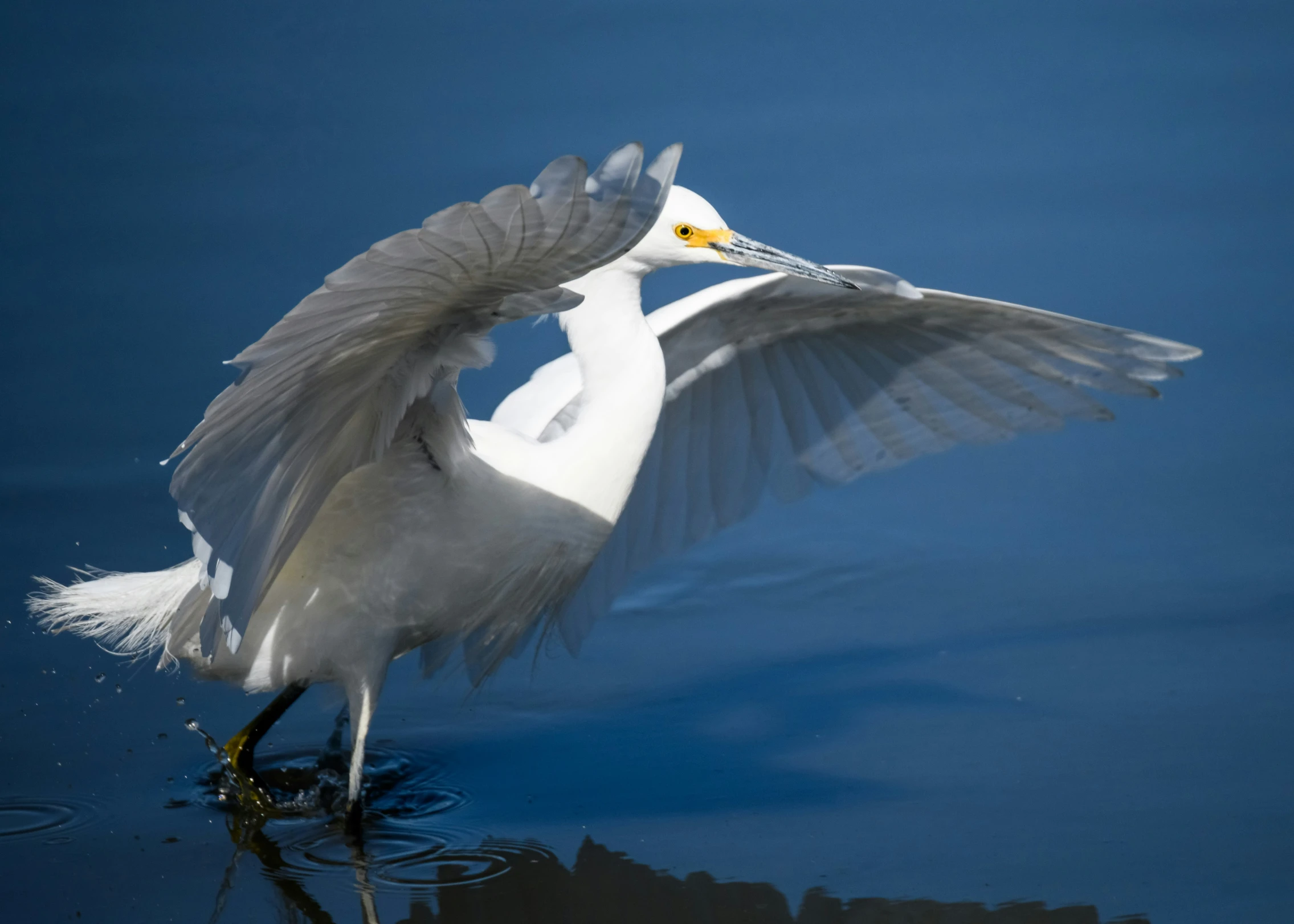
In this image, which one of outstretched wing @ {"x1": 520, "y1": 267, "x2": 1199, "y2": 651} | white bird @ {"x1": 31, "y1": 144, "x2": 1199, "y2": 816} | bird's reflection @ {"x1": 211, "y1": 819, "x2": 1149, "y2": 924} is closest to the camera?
white bird @ {"x1": 31, "y1": 144, "x2": 1199, "y2": 816}

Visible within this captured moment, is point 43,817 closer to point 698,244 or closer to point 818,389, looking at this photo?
point 698,244

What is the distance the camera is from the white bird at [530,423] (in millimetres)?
2180

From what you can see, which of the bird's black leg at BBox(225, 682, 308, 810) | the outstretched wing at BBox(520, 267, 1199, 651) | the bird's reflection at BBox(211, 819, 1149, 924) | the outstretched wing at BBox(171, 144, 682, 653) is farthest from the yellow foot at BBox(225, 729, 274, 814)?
the outstretched wing at BBox(520, 267, 1199, 651)

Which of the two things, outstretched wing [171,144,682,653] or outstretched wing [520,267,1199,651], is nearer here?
outstretched wing [171,144,682,653]

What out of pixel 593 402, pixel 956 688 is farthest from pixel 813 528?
pixel 593 402

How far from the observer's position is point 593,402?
3.20 metres

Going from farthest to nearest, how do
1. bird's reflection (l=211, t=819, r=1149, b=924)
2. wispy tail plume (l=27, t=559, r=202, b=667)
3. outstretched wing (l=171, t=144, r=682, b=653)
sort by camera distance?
wispy tail plume (l=27, t=559, r=202, b=667) → bird's reflection (l=211, t=819, r=1149, b=924) → outstretched wing (l=171, t=144, r=682, b=653)

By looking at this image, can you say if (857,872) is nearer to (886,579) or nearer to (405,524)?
(405,524)

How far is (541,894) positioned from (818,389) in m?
1.80

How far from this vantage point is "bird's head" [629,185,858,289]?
3.31 meters

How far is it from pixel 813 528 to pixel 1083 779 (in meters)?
1.99

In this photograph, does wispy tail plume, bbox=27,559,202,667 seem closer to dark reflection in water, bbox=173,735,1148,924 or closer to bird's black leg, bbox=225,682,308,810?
bird's black leg, bbox=225,682,308,810

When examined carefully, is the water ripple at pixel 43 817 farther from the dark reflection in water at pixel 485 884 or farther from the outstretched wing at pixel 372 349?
the outstretched wing at pixel 372 349

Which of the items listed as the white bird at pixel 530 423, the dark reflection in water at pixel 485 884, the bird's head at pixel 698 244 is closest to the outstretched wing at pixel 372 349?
the white bird at pixel 530 423
